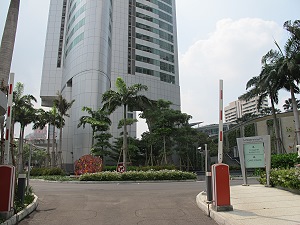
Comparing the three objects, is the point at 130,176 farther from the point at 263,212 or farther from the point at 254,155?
the point at 263,212

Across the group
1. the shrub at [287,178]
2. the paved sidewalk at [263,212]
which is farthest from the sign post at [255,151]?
the paved sidewalk at [263,212]

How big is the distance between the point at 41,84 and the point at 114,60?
1909cm

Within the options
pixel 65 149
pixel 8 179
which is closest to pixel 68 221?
pixel 8 179

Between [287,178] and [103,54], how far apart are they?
4620 centimetres

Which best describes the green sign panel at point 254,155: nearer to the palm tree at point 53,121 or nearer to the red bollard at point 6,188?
the red bollard at point 6,188

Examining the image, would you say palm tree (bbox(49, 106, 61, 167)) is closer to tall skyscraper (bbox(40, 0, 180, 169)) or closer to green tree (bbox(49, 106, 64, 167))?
green tree (bbox(49, 106, 64, 167))

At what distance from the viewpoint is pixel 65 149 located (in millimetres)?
52594

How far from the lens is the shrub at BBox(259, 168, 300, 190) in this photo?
10.2 m

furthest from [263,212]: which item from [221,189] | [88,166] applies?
[88,166]

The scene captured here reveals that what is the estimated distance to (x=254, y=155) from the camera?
1540cm

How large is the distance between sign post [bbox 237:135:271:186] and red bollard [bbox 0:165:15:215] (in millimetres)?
12349

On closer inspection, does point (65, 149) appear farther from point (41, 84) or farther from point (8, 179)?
point (8, 179)

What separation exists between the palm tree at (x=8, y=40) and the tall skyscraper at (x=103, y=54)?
3717 centimetres

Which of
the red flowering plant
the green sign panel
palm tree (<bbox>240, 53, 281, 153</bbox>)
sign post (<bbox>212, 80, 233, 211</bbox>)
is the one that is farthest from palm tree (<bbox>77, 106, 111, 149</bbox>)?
sign post (<bbox>212, 80, 233, 211</bbox>)
